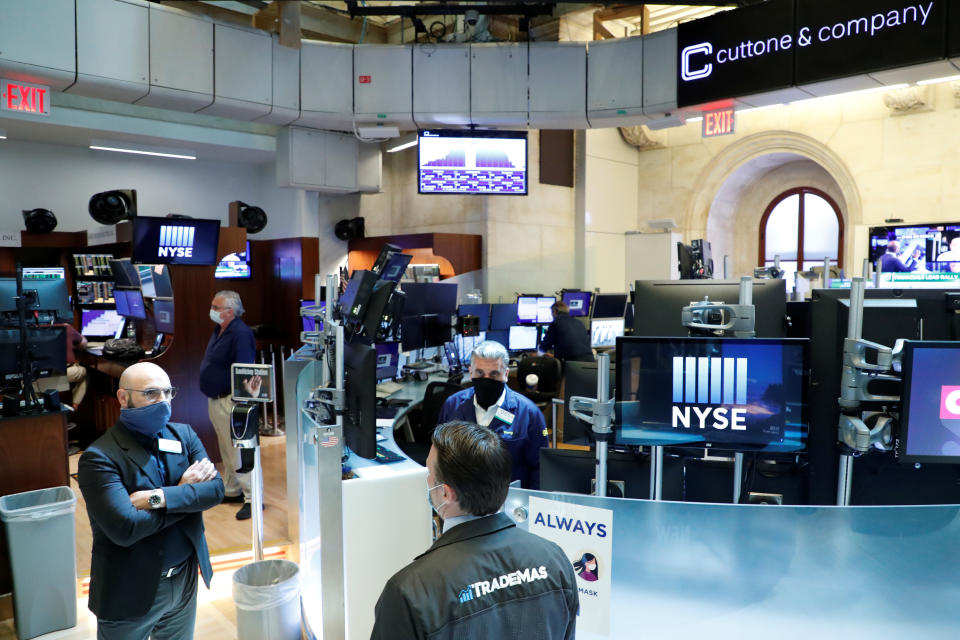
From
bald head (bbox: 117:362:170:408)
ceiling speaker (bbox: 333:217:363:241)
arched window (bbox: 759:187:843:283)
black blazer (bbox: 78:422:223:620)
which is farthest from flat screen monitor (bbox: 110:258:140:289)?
arched window (bbox: 759:187:843:283)

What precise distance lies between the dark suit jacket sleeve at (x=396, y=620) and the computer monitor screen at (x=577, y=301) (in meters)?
9.07

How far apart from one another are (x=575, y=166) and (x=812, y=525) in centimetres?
1014

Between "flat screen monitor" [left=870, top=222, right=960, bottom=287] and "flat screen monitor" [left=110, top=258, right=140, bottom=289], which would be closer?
"flat screen monitor" [left=110, top=258, right=140, bottom=289]

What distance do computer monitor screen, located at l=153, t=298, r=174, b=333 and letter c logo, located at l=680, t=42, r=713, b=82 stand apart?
5535 mm

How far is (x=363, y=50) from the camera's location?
A: 7.53 metres

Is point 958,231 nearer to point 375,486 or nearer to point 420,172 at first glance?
point 420,172

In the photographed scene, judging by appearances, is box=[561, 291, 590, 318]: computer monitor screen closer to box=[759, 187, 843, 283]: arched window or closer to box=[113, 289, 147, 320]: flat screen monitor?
box=[759, 187, 843, 283]: arched window

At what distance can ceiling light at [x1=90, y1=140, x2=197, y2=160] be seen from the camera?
30.6 feet

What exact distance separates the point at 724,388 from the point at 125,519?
2.04 metres

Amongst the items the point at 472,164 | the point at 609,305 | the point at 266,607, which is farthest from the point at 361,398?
the point at 609,305

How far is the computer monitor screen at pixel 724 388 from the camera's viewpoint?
6.76 feet

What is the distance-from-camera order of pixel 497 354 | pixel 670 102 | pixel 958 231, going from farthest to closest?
pixel 958 231 < pixel 670 102 < pixel 497 354

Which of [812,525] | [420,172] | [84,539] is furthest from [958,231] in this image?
[84,539]

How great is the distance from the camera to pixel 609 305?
9273 millimetres
